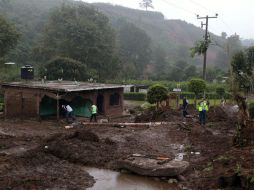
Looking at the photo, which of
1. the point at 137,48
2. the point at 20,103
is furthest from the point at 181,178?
the point at 137,48

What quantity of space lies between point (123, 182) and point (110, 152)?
3.38 m

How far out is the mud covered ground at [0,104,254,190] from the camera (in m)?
13.3

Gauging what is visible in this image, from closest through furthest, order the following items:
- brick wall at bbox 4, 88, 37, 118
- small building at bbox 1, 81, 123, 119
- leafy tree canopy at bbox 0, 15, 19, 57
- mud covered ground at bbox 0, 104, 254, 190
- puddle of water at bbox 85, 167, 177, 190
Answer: mud covered ground at bbox 0, 104, 254, 190, puddle of water at bbox 85, 167, 177, 190, small building at bbox 1, 81, 123, 119, brick wall at bbox 4, 88, 37, 118, leafy tree canopy at bbox 0, 15, 19, 57

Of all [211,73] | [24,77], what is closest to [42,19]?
[211,73]

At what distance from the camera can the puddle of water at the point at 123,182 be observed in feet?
45.1

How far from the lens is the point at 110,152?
17609 millimetres

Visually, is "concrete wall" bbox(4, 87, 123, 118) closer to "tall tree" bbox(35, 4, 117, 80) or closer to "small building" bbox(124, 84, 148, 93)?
"small building" bbox(124, 84, 148, 93)

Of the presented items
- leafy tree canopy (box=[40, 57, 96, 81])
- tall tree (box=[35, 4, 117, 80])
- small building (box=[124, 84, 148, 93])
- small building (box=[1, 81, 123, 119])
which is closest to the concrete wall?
small building (box=[1, 81, 123, 119])

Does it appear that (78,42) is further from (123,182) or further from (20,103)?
(123,182)

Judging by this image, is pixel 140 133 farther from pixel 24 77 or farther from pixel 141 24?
pixel 141 24

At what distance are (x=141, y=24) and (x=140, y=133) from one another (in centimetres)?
11958

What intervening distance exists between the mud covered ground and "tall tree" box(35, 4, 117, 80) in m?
35.7

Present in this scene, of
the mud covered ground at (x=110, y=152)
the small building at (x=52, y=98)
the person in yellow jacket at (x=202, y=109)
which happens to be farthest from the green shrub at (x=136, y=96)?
the person in yellow jacket at (x=202, y=109)

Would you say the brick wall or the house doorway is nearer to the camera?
the brick wall
